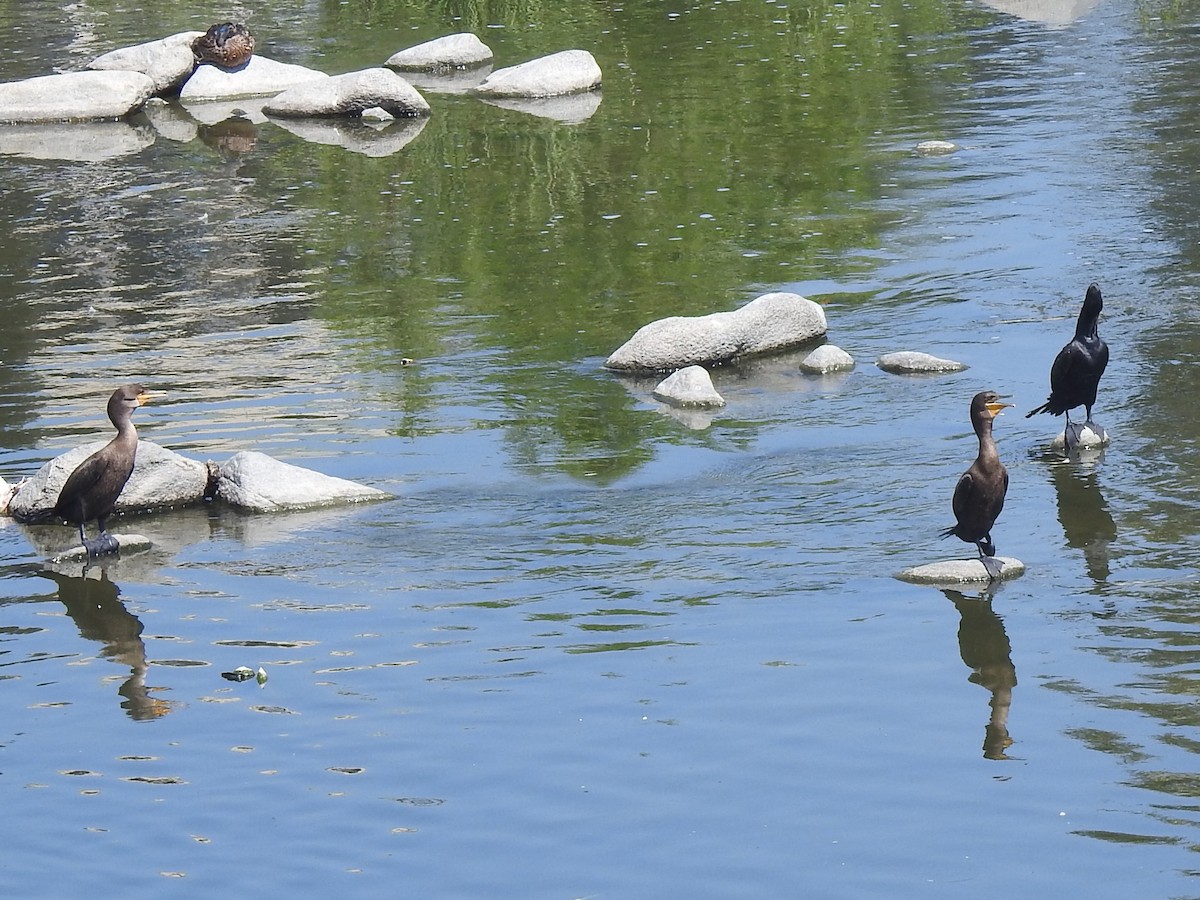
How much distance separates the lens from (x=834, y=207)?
59.8ft

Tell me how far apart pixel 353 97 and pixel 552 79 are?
115 inches

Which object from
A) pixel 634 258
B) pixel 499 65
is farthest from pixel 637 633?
pixel 499 65

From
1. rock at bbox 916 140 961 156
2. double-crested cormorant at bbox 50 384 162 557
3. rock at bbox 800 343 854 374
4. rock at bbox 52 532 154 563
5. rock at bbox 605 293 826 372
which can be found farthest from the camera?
rock at bbox 916 140 961 156

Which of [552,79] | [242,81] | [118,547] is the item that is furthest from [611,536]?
[242,81]

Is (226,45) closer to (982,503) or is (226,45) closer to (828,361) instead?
(828,361)

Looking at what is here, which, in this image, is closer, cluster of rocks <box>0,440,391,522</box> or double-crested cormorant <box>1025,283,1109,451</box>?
double-crested cormorant <box>1025,283,1109,451</box>

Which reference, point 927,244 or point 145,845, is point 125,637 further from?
point 927,244

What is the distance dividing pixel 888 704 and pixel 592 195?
12.1 meters

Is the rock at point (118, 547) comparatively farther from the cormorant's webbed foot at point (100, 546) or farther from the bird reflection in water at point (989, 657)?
the bird reflection in water at point (989, 657)

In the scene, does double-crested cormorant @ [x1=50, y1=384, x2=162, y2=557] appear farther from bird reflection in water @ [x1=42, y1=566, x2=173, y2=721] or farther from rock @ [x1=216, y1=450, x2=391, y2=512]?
rock @ [x1=216, y1=450, x2=391, y2=512]

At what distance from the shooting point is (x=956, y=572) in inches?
373

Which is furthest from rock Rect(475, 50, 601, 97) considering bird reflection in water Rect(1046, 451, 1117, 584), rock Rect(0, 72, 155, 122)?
bird reflection in water Rect(1046, 451, 1117, 584)

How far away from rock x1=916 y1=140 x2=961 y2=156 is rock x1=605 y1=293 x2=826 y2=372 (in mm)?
6595

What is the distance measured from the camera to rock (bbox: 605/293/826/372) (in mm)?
13695
